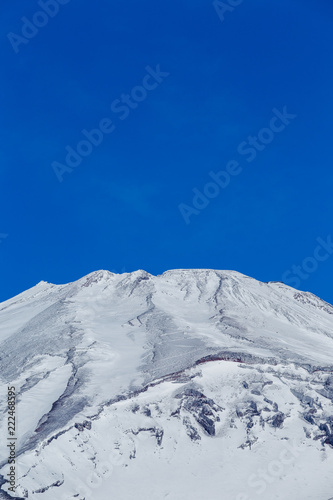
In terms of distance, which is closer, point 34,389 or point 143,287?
point 34,389

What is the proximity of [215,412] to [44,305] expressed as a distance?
59731 mm

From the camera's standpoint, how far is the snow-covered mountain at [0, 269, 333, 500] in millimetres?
48188

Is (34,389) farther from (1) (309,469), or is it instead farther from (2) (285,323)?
A: (2) (285,323)

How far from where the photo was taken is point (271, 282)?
5226 inches

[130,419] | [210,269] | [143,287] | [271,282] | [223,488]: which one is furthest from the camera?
[271,282]

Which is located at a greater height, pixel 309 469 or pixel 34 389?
pixel 34 389

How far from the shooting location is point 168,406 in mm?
57312

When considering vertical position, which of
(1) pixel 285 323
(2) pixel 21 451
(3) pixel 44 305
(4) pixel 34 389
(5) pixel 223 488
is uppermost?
(3) pixel 44 305

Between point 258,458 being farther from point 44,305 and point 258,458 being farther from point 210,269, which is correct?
point 210,269

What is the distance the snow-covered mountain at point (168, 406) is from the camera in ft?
158

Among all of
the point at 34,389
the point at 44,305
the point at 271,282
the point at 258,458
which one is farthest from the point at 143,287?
the point at 258,458

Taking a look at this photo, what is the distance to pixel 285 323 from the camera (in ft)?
315

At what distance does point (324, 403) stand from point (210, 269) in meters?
67.6

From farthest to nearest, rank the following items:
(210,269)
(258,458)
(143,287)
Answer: (210,269), (143,287), (258,458)
